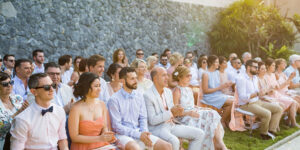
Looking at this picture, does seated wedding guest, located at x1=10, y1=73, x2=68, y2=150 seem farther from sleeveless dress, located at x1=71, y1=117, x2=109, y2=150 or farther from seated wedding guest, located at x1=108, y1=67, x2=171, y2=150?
seated wedding guest, located at x1=108, y1=67, x2=171, y2=150

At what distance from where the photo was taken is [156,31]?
13.2m

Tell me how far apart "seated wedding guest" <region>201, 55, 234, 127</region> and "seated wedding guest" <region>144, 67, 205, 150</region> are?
98.7 inches

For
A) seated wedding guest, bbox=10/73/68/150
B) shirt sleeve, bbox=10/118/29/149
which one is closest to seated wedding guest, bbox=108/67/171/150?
seated wedding guest, bbox=10/73/68/150

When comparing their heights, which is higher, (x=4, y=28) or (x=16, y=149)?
(x=4, y=28)

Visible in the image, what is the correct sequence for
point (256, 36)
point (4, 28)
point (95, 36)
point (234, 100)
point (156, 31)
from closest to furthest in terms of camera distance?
point (234, 100) < point (4, 28) < point (95, 36) < point (156, 31) < point (256, 36)

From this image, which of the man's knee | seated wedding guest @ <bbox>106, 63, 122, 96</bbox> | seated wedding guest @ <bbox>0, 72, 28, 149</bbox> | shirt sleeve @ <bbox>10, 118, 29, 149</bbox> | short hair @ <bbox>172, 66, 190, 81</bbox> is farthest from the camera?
seated wedding guest @ <bbox>106, 63, 122, 96</bbox>

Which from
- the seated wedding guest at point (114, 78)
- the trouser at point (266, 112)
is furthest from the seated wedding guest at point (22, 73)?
the trouser at point (266, 112)

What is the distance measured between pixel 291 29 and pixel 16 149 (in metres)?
15.4

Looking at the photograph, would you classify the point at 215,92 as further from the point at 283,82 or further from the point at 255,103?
the point at 283,82

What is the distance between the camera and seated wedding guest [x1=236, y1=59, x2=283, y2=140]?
671 centimetres

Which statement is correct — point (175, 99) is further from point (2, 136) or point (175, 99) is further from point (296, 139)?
point (296, 139)

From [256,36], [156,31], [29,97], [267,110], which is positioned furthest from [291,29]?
[29,97]

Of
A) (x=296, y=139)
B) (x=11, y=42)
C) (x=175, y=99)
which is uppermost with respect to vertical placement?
(x=11, y=42)

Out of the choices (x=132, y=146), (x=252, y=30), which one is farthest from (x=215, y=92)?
(x=252, y=30)
